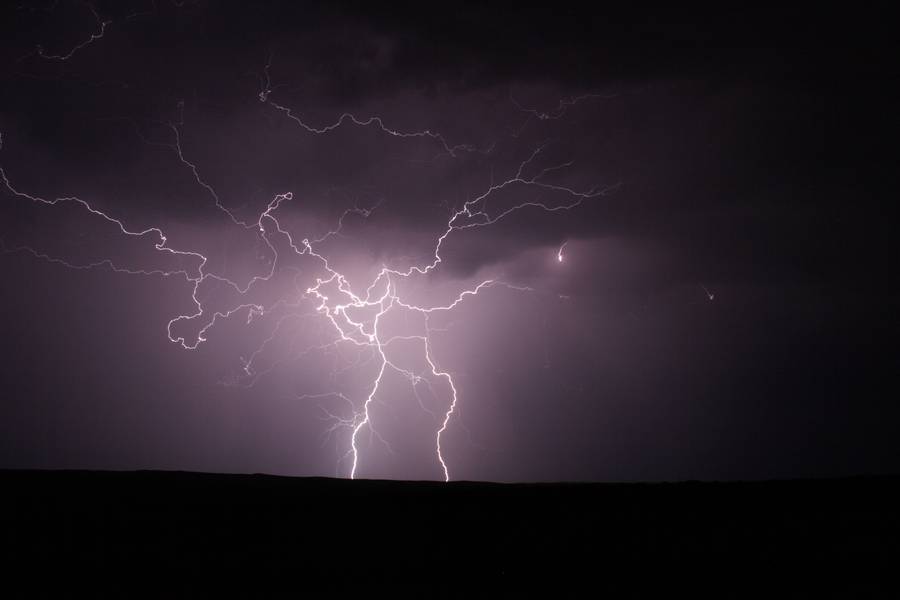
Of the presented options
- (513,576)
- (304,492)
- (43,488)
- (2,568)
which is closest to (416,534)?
(513,576)

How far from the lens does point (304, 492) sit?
536 centimetres

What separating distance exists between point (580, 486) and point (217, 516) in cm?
333

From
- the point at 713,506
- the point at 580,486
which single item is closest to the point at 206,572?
the point at 580,486

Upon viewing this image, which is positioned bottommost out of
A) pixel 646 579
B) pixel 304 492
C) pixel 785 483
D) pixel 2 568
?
pixel 2 568

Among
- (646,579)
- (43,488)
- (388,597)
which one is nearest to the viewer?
(388,597)

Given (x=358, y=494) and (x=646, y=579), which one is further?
(x=358, y=494)

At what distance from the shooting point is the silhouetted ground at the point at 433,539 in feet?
11.8

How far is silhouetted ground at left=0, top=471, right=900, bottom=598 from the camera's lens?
11.8ft

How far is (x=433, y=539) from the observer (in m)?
4.36

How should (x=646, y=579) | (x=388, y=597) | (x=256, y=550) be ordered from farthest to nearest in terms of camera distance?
(x=256, y=550) < (x=646, y=579) < (x=388, y=597)

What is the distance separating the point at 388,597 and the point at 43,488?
3.46 m

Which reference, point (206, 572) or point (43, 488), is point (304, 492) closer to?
point (206, 572)

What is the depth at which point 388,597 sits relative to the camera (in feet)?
11.3

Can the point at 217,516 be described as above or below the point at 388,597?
above
